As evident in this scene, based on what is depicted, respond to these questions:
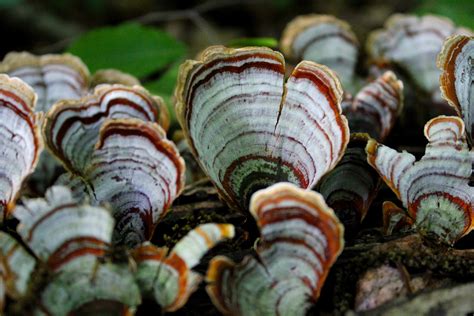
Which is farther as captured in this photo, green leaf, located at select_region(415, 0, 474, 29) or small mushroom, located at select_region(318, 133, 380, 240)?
green leaf, located at select_region(415, 0, 474, 29)

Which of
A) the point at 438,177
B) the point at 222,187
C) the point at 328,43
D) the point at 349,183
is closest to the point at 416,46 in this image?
the point at 328,43

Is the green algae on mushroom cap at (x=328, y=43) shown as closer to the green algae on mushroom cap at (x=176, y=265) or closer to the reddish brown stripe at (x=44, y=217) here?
the green algae on mushroom cap at (x=176, y=265)

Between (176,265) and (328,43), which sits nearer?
(176,265)

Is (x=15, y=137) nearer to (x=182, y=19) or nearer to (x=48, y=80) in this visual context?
(x=48, y=80)

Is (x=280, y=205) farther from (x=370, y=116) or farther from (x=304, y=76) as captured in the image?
(x=370, y=116)

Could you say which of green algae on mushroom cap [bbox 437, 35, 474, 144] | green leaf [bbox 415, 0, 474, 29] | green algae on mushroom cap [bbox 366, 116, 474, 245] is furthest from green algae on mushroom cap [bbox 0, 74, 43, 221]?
green leaf [bbox 415, 0, 474, 29]

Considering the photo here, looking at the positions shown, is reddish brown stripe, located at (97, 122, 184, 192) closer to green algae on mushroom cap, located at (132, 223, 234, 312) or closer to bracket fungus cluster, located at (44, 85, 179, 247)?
bracket fungus cluster, located at (44, 85, 179, 247)

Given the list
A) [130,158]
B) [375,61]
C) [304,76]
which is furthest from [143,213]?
[375,61]
